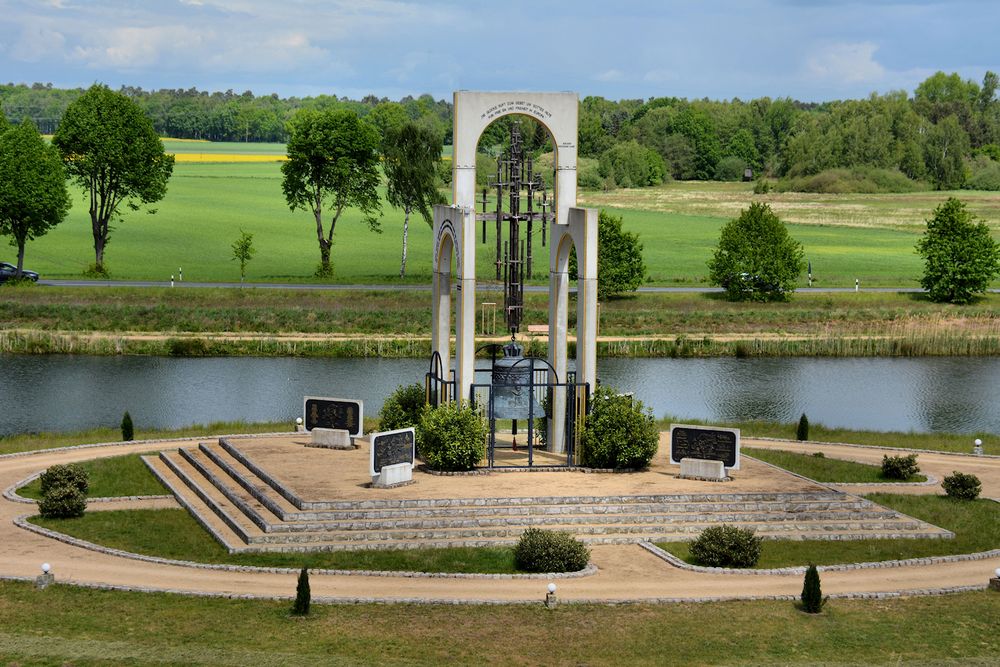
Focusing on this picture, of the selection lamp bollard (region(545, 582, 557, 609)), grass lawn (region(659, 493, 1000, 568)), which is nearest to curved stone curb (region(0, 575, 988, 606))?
lamp bollard (region(545, 582, 557, 609))

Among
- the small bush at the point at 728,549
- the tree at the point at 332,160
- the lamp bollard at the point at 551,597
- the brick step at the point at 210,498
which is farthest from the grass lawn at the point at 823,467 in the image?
the tree at the point at 332,160

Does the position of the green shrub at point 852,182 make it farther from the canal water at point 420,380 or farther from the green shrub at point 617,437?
the green shrub at point 617,437

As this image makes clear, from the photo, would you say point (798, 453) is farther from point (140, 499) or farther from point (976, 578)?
point (140, 499)

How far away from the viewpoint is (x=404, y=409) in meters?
50.0

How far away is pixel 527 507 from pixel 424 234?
97.2 metres

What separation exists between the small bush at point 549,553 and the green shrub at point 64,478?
14.0 m

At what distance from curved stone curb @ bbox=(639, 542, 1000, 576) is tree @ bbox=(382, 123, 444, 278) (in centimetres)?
6331

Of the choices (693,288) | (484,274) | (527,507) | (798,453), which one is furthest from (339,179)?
(527,507)

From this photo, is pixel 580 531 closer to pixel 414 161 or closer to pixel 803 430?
→ pixel 803 430

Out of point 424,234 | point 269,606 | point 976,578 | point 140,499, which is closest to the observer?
point 269,606

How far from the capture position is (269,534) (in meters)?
40.0

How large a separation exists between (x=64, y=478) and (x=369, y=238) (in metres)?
90.4

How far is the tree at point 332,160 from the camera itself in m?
109

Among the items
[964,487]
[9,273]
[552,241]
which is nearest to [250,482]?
[552,241]
